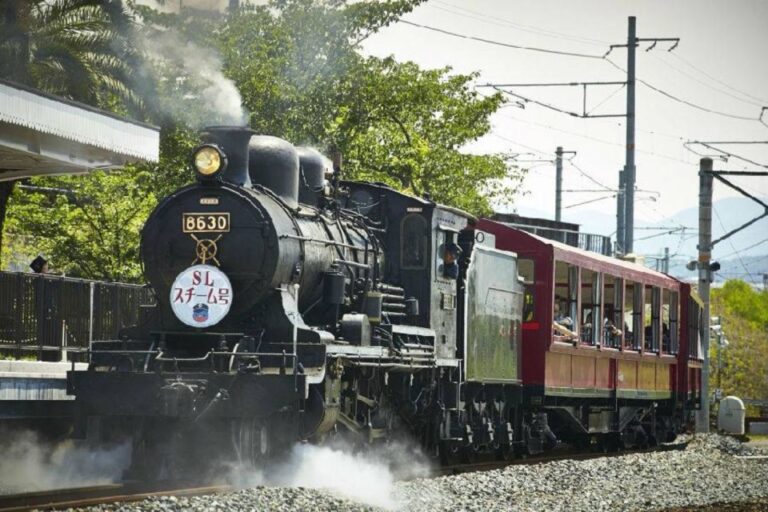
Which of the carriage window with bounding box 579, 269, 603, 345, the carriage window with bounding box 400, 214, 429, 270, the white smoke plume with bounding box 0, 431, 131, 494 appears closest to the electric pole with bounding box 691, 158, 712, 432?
the carriage window with bounding box 579, 269, 603, 345

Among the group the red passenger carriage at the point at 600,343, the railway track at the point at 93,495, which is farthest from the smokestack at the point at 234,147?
the red passenger carriage at the point at 600,343

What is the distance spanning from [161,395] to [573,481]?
6.03 m

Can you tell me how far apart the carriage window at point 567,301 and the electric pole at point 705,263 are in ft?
34.2

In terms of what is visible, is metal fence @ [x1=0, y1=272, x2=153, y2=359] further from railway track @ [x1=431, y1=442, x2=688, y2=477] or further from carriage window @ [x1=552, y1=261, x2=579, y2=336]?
carriage window @ [x1=552, y1=261, x2=579, y2=336]

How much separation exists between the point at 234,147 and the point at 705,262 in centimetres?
2152

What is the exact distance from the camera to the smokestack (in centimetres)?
1539

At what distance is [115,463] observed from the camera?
15312mm

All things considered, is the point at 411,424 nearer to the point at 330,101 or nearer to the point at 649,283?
the point at 649,283

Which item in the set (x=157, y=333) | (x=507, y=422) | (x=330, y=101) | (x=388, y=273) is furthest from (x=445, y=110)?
(x=157, y=333)

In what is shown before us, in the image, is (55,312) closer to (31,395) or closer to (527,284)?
(31,395)

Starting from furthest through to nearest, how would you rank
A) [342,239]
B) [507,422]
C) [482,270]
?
[507,422], [482,270], [342,239]

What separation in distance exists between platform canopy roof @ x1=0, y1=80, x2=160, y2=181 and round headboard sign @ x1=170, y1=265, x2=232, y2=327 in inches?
120

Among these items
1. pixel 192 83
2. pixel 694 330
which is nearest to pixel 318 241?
pixel 192 83

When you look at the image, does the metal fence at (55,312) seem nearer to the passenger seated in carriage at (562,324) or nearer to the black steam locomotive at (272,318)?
the black steam locomotive at (272,318)
